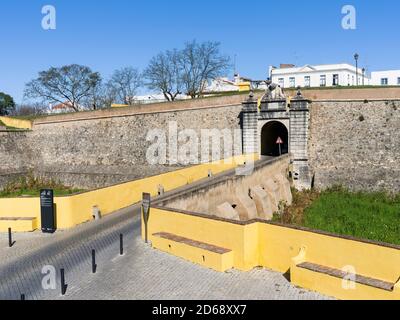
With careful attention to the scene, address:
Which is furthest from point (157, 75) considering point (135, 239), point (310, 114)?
point (135, 239)

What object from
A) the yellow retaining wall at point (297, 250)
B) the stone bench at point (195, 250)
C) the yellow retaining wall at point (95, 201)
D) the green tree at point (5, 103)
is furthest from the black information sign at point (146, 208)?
the green tree at point (5, 103)

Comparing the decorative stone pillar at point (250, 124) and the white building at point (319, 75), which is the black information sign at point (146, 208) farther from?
the white building at point (319, 75)

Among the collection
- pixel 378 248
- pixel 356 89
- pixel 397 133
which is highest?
pixel 356 89

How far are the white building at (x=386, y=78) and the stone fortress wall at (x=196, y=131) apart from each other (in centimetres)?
2343

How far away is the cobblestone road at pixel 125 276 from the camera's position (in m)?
7.89

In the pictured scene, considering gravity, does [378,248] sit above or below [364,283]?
above

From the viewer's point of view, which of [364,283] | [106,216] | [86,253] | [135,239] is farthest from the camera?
[106,216]

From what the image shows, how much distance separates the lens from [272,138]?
2669cm

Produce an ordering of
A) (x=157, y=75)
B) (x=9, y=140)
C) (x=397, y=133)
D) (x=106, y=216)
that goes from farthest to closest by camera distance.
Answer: (x=157, y=75)
(x=9, y=140)
(x=397, y=133)
(x=106, y=216)
